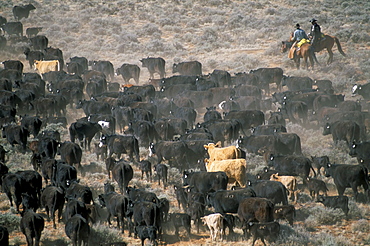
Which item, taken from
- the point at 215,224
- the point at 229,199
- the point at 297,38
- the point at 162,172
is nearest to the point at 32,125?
the point at 162,172

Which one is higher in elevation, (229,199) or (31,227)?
(229,199)

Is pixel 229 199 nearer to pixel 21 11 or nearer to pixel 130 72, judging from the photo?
pixel 130 72

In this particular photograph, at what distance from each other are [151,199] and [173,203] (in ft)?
5.74

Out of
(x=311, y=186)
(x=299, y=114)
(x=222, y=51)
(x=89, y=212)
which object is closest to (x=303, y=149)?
(x=299, y=114)

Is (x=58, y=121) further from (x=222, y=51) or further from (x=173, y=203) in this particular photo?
(x=222, y=51)

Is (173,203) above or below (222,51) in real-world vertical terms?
below

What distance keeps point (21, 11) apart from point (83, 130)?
27472mm

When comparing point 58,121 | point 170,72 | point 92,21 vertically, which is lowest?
point 58,121

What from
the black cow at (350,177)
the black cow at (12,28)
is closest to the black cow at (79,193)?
the black cow at (350,177)

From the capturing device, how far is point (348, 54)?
105ft

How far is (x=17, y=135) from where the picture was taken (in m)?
18.2

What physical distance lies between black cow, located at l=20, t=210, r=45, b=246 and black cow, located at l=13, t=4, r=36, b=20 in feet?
112

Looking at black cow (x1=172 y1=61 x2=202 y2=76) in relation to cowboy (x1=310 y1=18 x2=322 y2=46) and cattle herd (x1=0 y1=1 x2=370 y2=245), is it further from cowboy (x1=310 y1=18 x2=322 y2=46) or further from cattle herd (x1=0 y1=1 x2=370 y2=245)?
cowboy (x1=310 y1=18 x2=322 y2=46)

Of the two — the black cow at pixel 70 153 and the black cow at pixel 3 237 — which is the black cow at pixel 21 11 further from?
the black cow at pixel 3 237
